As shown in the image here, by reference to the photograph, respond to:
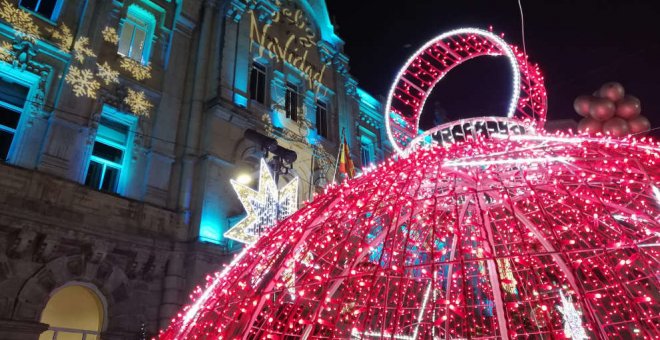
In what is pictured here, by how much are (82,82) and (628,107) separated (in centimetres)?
1230

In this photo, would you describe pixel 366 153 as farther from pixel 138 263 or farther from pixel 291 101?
pixel 138 263

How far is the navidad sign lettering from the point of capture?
A: 54.1 ft

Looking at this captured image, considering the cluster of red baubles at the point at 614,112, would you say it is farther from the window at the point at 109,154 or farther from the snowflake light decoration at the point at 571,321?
the window at the point at 109,154

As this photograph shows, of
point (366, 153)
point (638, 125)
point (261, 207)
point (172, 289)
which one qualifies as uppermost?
point (366, 153)

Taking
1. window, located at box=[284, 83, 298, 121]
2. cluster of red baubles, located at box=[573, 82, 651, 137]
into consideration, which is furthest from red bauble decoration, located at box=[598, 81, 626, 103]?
window, located at box=[284, 83, 298, 121]

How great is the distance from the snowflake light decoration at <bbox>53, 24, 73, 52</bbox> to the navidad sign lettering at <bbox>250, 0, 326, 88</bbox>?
620cm

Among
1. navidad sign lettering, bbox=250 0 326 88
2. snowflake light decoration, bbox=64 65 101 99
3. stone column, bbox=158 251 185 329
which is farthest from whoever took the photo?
navidad sign lettering, bbox=250 0 326 88

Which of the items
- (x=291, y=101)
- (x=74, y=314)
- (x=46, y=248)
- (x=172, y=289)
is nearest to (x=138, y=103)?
(x=46, y=248)

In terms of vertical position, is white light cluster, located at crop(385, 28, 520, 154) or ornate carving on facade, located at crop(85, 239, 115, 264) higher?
white light cluster, located at crop(385, 28, 520, 154)

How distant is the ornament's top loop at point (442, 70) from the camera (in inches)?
283

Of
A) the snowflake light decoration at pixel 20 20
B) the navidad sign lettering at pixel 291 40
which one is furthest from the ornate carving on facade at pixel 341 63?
the snowflake light decoration at pixel 20 20

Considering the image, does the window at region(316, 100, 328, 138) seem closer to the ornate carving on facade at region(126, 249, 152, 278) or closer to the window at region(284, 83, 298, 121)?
the window at region(284, 83, 298, 121)

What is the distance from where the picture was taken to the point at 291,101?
55.7 ft

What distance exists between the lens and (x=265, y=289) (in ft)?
14.2
